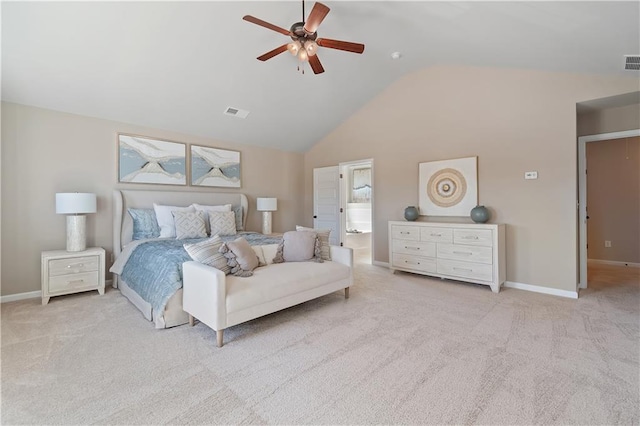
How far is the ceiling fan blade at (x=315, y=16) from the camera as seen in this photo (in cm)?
214

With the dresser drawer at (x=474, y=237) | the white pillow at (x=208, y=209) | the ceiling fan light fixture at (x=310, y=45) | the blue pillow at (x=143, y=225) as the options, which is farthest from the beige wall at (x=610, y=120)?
the blue pillow at (x=143, y=225)

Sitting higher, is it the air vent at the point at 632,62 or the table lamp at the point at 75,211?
the air vent at the point at 632,62

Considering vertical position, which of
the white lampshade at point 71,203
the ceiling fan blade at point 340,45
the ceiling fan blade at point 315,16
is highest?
the ceiling fan blade at point 315,16

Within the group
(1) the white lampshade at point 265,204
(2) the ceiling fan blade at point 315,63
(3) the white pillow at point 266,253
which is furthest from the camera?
(1) the white lampshade at point 265,204

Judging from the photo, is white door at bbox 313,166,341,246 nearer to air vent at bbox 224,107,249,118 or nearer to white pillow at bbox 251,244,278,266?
air vent at bbox 224,107,249,118

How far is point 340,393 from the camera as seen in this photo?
1.74m

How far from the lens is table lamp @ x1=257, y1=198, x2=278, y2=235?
5492mm

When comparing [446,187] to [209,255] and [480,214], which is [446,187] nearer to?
[480,214]

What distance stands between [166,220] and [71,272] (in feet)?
3.89

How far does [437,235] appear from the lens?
Result: 4.23 m

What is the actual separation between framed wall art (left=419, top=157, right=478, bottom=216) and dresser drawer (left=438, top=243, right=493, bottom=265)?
60 cm

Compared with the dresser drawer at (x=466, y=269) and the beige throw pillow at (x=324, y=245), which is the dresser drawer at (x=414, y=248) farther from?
the beige throw pillow at (x=324, y=245)

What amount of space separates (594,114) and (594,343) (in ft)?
10.3

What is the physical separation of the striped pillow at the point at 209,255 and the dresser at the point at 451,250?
2915 millimetres
